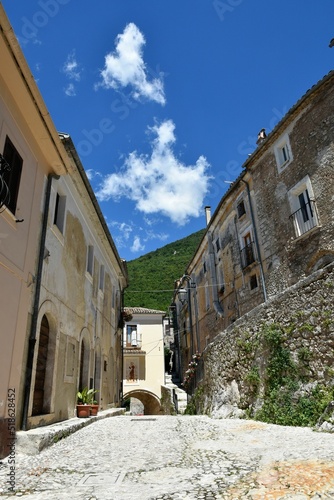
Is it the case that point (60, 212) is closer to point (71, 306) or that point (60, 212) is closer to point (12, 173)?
point (71, 306)

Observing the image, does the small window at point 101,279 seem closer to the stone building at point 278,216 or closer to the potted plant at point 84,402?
the potted plant at point 84,402

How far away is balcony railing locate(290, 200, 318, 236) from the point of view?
15.0 metres

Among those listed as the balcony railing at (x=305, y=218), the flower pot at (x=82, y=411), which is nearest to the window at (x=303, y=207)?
the balcony railing at (x=305, y=218)

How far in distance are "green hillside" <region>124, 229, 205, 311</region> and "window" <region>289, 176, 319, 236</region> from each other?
25.4m

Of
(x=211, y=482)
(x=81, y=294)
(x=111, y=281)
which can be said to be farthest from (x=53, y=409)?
(x=111, y=281)

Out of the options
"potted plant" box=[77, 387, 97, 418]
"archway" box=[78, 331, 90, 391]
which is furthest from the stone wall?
"archway" box=[78, 331, 90, 391]

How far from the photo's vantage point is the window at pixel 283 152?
1681 cm

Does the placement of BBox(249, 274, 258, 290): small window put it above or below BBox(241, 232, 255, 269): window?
below

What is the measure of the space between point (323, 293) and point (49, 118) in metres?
6.98

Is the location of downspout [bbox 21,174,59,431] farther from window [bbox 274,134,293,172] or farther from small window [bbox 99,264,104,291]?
window [bbox 274,134,293,172]

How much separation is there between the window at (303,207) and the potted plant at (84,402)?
1119 cm

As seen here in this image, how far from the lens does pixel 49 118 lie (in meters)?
7.21

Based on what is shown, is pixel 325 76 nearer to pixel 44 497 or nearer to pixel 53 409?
pixel 53 409

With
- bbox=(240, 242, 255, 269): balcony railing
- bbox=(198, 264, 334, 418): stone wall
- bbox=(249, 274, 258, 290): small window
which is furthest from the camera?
bbox=(240, 242, 255, 269): balcony railing
